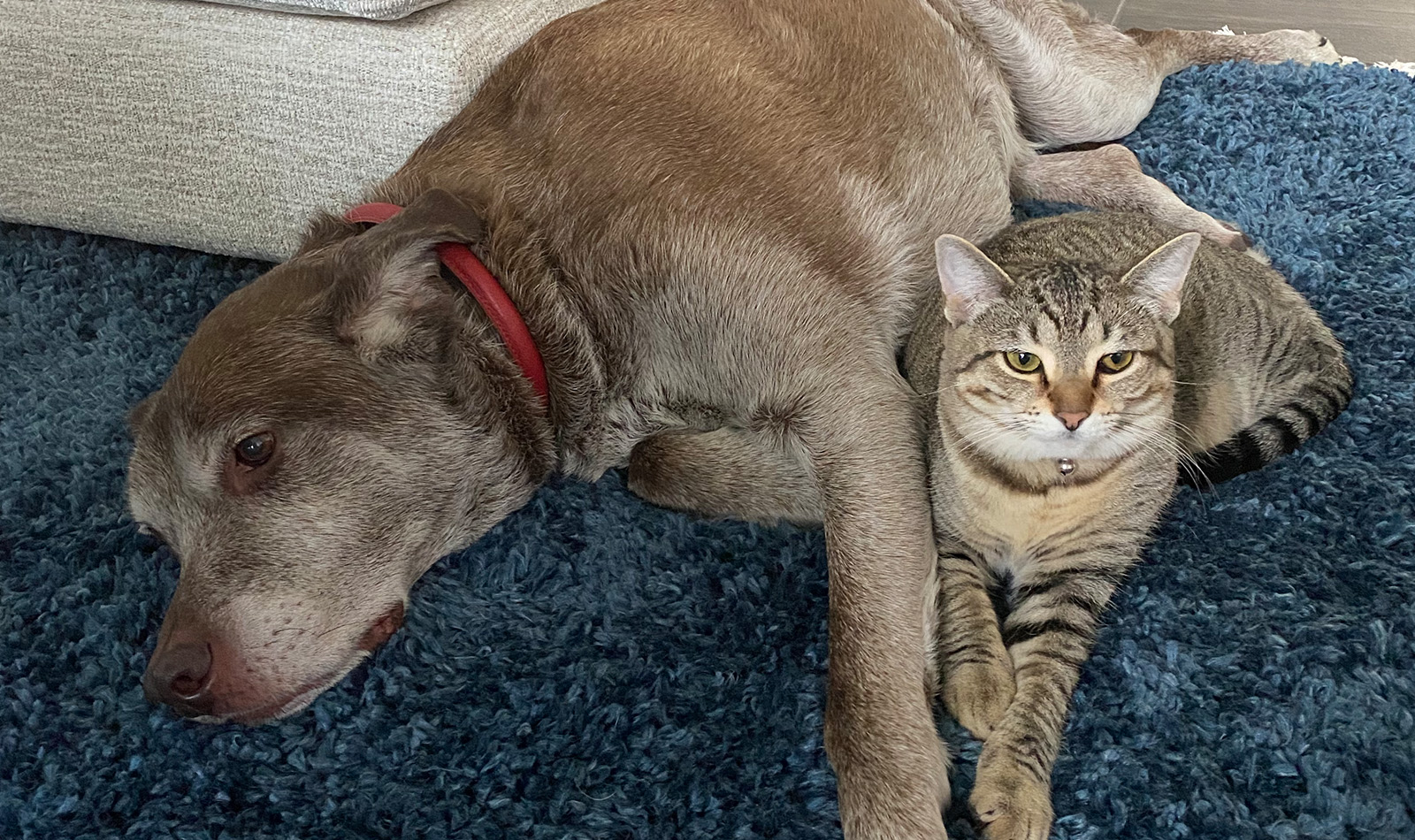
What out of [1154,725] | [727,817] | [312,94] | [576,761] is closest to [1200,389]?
[1154,725]

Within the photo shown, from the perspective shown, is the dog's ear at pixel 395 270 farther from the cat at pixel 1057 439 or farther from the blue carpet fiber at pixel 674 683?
the cat at pixel 1057 439

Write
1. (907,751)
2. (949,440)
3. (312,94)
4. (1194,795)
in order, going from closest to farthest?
(1194,795), (907,751), (949,440), (312,94)

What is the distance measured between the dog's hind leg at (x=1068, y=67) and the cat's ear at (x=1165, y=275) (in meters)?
1.19

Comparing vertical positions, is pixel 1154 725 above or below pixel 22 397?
above

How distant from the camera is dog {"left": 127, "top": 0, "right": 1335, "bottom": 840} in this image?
1382 millimetres

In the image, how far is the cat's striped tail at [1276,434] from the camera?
1635mm

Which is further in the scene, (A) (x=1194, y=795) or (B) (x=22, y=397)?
(B) (x=22, y=397)

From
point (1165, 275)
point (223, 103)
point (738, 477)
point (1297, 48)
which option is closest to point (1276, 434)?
point (1165, 275)

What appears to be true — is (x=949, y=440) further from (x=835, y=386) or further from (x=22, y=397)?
(x=22, y=397)

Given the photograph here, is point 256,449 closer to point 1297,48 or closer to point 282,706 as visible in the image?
point 282,706

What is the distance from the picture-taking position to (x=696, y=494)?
1.73m

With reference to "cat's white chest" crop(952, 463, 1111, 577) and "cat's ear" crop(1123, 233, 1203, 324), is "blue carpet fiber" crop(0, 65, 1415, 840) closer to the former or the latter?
"cat's white chest" crop(952, 463, 1111, 577)

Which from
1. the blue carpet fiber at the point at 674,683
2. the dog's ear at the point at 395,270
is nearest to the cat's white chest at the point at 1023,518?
the blue carpet fiber at the point at 674,683

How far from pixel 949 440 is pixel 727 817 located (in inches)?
26.2
